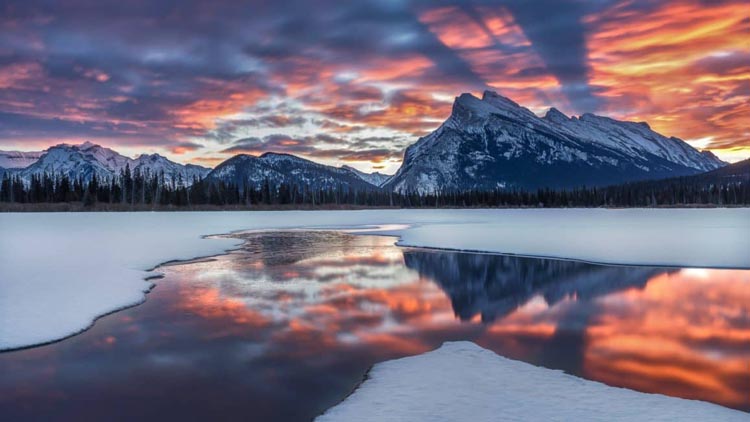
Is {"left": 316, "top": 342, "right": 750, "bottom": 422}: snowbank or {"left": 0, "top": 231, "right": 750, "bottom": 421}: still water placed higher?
{"left": 316, "top": 342, "right": 750, "bottom": 422}: snowbank

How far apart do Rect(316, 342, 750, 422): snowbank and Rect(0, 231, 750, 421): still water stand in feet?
2.15

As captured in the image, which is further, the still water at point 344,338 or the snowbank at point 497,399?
the still water at point 344,338

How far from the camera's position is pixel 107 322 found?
46.5 feet

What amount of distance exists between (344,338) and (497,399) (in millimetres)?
5167

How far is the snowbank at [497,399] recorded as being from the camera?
764 centimetres

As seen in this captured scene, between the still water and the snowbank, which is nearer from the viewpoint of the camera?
the snowbank

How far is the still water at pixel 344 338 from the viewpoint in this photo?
891 centimetres

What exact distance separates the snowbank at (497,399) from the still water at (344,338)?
0.65 metres

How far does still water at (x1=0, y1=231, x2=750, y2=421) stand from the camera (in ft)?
29.2

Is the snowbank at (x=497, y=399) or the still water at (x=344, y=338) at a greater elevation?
the snowbank at (x=497, y=399)

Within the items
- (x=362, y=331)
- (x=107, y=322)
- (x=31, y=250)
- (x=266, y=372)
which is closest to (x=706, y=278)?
(x=362, y=331)

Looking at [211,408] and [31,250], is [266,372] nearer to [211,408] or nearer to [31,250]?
[211,408]

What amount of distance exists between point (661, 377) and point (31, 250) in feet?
109

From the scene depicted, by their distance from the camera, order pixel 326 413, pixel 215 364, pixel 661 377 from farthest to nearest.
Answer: pixel 215 364 < pixel 661 377 < pixel 326 413
